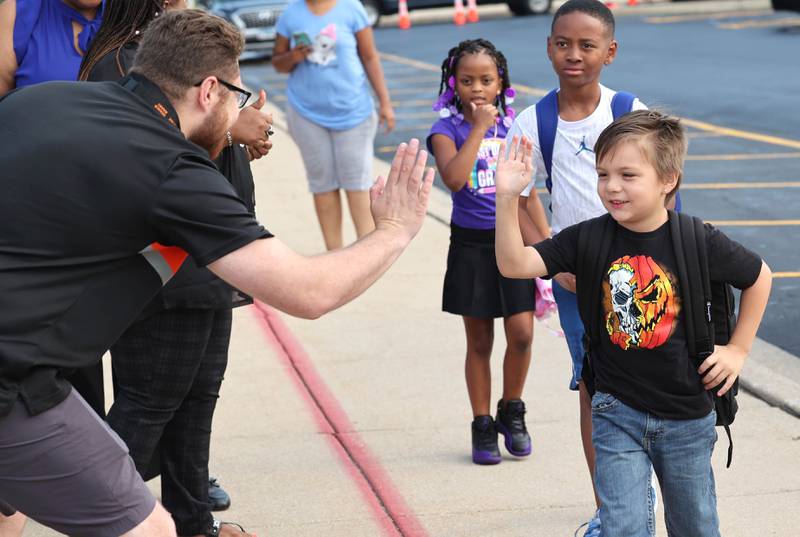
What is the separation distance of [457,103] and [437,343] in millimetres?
1855

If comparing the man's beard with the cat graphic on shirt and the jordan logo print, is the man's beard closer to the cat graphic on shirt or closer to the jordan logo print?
the jordan logo print

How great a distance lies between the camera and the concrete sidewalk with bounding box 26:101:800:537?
4.57 meters

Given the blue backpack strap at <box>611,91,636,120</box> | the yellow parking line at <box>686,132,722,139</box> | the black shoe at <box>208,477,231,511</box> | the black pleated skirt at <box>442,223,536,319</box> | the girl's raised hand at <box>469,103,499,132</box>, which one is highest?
the blue backpack strap at <box>611,91,636,120</box>

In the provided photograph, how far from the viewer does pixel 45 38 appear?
4.62m

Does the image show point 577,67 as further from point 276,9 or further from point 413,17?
point 413,17

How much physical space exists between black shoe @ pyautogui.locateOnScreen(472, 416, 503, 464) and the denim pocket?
4.72 ft

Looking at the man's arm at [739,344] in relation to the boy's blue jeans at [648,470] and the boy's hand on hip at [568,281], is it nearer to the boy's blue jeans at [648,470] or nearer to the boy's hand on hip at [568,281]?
the boy's blue jeans at [648,470]

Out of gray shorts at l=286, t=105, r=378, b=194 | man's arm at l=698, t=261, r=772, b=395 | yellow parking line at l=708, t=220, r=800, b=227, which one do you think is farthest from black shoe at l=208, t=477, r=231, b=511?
yellow parking line at l=708, t=220, r=800, b=227

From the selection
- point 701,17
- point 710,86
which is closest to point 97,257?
point 710,86

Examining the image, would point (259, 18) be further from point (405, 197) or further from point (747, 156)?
point (405, 197)

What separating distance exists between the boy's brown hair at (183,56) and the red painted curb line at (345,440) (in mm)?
1959

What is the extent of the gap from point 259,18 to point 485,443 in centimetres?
2028

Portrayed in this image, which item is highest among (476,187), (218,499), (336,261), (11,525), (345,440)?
(336,261)

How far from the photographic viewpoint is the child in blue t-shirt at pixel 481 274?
5031 mm
